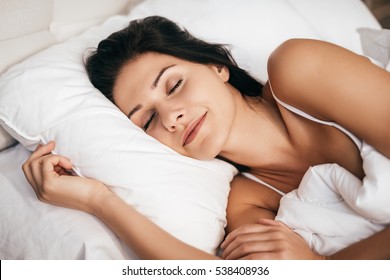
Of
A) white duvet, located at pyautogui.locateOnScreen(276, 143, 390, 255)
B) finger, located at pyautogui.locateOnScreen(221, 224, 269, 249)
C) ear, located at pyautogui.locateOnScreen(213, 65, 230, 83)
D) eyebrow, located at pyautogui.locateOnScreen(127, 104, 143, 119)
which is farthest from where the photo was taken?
ear, located at pyautogui.locateOnScreen(213, 65, 230, 83)

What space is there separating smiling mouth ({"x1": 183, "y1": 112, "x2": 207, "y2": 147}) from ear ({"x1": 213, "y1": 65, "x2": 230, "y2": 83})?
0.62 feet

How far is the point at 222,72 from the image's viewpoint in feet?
3.55

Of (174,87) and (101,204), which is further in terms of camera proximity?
(174,87)

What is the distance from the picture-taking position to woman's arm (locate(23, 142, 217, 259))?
777mm

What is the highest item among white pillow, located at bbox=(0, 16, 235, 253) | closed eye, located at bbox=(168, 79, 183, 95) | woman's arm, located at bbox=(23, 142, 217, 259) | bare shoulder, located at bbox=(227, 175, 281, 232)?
closed eye, located at bbox=(168, 79, 183, 95)

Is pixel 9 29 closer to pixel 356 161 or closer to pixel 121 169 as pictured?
pixel 121 169

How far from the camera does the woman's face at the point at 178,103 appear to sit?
36.4 inches

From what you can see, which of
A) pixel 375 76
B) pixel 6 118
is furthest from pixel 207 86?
pixel 6 118

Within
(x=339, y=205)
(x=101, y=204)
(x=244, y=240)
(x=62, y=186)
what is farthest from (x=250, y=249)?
(x=62, y=186)

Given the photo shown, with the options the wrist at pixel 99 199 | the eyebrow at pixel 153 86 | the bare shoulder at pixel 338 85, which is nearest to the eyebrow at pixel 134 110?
the eyebrow at pixel 153 86

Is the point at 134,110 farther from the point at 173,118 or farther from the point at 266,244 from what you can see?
the point at 266,244

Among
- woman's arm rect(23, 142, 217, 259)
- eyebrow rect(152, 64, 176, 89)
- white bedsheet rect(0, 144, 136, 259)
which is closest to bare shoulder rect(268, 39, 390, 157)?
eyebrow rect(152, 64, 176, 89)

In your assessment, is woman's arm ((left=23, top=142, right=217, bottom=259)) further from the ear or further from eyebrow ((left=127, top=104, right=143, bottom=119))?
the ear

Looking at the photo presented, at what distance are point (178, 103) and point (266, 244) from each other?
1.26 ft
